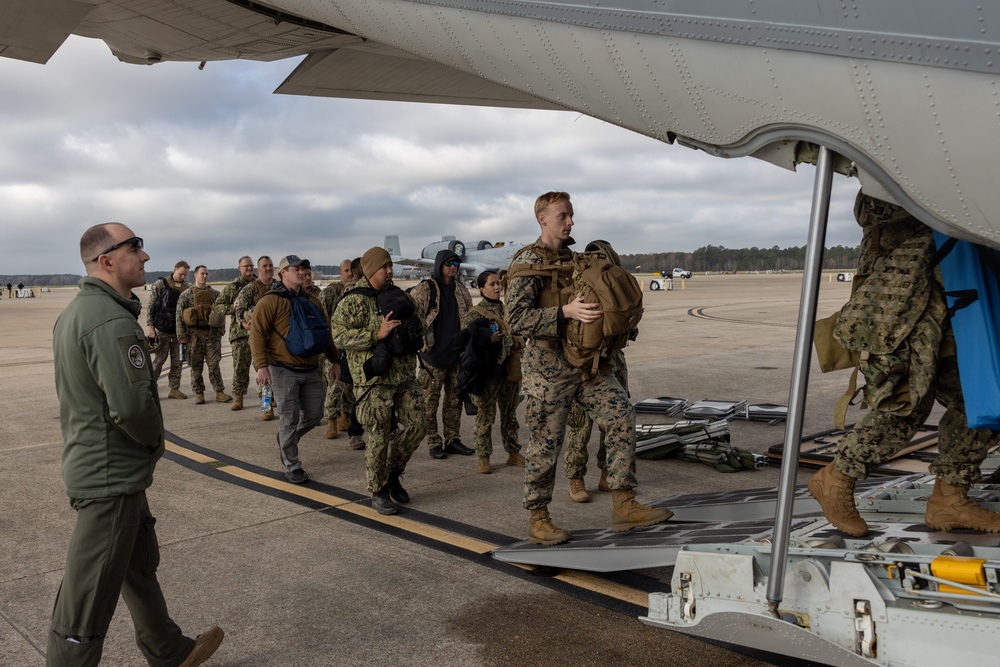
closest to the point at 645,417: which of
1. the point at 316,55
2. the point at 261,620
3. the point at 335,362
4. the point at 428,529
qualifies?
the point at 335,362

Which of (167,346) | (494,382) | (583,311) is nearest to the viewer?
(583,311)

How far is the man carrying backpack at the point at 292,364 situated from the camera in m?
6.51

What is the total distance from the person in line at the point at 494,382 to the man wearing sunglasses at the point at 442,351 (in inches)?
10.2

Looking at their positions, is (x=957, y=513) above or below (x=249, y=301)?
below

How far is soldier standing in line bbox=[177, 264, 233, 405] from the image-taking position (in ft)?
35.1

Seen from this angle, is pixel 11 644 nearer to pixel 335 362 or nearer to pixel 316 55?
pixel 335 362

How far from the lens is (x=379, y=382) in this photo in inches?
218

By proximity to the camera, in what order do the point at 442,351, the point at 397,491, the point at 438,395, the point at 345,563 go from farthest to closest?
the point at 438,395, the point at 442,351, the point at 397,491, the point at 345,563

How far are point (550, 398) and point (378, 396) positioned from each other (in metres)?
1.51

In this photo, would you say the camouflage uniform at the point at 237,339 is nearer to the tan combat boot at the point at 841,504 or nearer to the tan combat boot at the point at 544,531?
the tan combat boot at the point at 544,531

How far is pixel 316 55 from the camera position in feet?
24.6

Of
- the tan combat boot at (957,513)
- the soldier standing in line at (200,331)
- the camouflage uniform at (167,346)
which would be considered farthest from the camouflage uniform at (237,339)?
the tan combat boot at (957,513)

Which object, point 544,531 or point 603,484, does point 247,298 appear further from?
point 544,531

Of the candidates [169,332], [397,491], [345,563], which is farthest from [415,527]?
[169,332]
